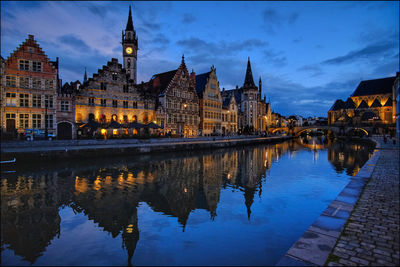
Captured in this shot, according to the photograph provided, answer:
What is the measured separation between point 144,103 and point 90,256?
38.9 m

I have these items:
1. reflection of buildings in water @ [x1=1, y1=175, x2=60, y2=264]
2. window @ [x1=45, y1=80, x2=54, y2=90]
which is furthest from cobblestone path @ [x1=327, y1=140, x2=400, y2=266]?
window @ [x1=45, y1=80, x2=54, y2=90]

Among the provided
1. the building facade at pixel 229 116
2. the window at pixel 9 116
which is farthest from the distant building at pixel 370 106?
the window at pixel 9 116

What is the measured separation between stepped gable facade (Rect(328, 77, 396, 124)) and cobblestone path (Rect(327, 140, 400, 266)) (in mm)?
95048

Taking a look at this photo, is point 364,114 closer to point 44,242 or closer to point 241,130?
point 241,130

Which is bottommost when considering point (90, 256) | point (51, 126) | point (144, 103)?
point (90, 256)

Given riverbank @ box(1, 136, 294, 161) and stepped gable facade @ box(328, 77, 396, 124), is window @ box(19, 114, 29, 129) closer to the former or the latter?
riverbank @ box(1, 136, 294, 161)

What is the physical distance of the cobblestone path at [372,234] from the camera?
4551mm

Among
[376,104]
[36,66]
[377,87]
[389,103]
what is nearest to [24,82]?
[36,66]

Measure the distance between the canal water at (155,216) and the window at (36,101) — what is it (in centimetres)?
2033

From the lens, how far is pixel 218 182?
15.3 metres

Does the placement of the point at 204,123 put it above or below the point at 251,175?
above

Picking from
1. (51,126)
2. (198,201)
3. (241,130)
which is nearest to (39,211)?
(198,201)

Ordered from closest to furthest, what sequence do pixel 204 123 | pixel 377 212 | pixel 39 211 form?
1. pixel 377 212
2. pixel 39 211
3. pixel 204 123

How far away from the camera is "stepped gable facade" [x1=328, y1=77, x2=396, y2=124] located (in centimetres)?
8569
